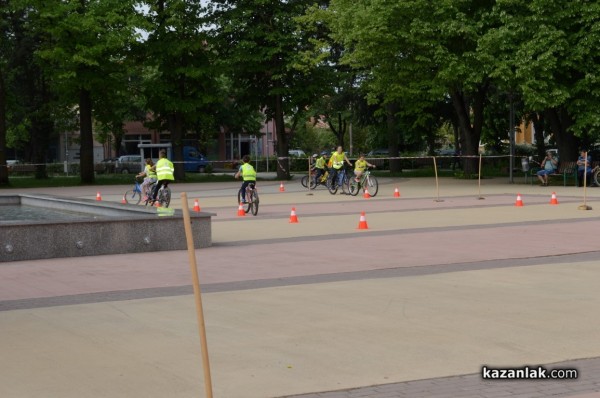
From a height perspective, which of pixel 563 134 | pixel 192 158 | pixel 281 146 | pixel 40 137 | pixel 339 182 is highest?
pixel 40 137

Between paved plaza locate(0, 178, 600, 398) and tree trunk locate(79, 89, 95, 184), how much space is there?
31.7 metres

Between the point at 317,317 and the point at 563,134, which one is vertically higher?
the point at 563,134

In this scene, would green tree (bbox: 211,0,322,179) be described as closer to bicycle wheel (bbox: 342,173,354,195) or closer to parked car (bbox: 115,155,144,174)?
bicycle wheel (bbox: 342,173,354,195)

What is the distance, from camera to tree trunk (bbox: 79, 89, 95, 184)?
49438mm

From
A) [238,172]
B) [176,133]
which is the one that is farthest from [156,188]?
[176,133]

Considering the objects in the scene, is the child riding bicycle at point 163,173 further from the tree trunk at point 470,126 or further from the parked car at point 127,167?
the parked car at point 127,167

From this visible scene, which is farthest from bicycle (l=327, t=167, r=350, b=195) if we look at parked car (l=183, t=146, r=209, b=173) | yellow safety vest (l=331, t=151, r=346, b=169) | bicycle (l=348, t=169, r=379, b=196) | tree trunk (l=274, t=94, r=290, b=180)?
parked car (l=183, t=146, r=209, b=173)

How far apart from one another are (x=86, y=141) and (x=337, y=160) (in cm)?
1946

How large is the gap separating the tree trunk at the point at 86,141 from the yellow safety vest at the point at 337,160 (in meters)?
18.8

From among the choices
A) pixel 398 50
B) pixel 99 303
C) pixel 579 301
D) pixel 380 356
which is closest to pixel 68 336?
pixel 99 303

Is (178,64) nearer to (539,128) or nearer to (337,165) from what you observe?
(337,165)

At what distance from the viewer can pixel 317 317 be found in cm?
995

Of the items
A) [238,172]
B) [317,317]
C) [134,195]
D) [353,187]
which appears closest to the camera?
[317,317]

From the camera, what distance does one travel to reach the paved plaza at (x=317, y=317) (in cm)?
727
